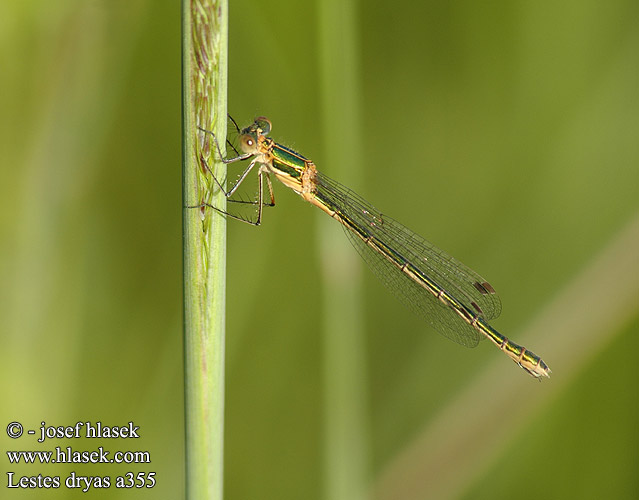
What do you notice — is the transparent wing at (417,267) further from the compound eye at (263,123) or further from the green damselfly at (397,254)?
the compound eye at (263,123)

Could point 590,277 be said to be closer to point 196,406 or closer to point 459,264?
point 459,264

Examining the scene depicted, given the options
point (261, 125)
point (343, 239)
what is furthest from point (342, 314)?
point (261, 125)

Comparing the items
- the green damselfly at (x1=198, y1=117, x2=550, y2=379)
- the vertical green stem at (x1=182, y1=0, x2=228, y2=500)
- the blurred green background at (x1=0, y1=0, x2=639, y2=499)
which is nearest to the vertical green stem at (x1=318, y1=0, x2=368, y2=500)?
the blurred green background at (x1=0, y1=0, x2=639, y2=499)

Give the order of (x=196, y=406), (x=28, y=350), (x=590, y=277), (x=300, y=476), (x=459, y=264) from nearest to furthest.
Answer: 1. (x=196, y=406)
2. (x=28, y=350)
3. (x=300, y=476)
4. (x=590, y=277)
5. (x=459, y=264)

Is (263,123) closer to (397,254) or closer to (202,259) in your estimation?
(397,254)

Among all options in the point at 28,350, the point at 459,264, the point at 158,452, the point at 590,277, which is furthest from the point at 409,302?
the point at 28,350

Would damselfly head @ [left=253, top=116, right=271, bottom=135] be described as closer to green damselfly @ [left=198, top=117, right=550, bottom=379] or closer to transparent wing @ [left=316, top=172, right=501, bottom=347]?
green damselfly @ [left=198, top=117, right=550, bottom=379]
